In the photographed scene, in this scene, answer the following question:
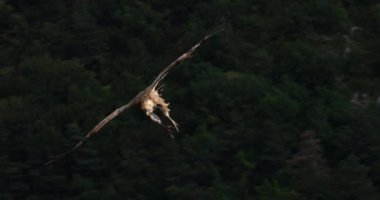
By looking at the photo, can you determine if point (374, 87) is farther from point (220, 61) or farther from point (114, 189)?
point (114, 189)

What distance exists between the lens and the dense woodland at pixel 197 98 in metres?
22.5

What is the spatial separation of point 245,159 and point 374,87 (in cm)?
338

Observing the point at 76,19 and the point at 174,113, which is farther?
the point at 76,19

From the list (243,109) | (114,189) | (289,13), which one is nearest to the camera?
(114,189)

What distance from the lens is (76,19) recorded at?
26.5 meters

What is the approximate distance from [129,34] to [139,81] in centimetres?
199

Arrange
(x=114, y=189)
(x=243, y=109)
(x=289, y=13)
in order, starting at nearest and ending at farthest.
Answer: (x=114, y=189)
(x=243, y=109)
(x=289, y=13)

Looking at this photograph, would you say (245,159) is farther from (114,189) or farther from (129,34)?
(129,34)

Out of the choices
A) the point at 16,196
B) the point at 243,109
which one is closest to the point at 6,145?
the point at 16,196

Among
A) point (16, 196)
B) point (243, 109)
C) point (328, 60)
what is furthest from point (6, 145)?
point (328, 60)

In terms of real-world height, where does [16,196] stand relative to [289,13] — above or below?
below

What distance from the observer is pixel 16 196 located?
880 inches

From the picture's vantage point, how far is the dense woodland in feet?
73.7

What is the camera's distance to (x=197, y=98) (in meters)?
24.5
